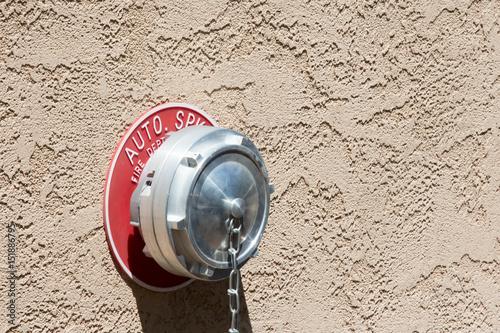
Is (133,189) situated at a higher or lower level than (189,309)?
higher

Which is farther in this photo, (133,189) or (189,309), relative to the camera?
(189,309)

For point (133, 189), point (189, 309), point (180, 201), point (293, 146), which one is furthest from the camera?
point (293, 146)

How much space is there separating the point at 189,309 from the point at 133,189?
55cm

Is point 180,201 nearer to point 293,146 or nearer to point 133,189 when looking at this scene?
point 133,189

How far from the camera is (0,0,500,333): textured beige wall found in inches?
70.7

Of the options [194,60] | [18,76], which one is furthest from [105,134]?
[194,60]

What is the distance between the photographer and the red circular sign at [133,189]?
6.30 feet

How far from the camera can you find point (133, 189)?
1.98 meters

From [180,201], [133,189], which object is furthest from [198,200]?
[133,189]

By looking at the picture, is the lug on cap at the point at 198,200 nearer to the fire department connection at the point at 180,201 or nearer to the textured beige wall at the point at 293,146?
the fire department connection at the point at 180,201

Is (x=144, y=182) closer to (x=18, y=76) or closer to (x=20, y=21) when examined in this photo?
(x=18, y=76)

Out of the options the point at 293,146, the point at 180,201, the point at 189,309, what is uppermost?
the point at 293,146

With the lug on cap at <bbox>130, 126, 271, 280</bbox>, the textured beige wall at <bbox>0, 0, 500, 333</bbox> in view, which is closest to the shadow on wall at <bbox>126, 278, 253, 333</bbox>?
the textured beige wall at <bbox>0, 0, 500, 333</bbox>

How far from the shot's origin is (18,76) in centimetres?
173
